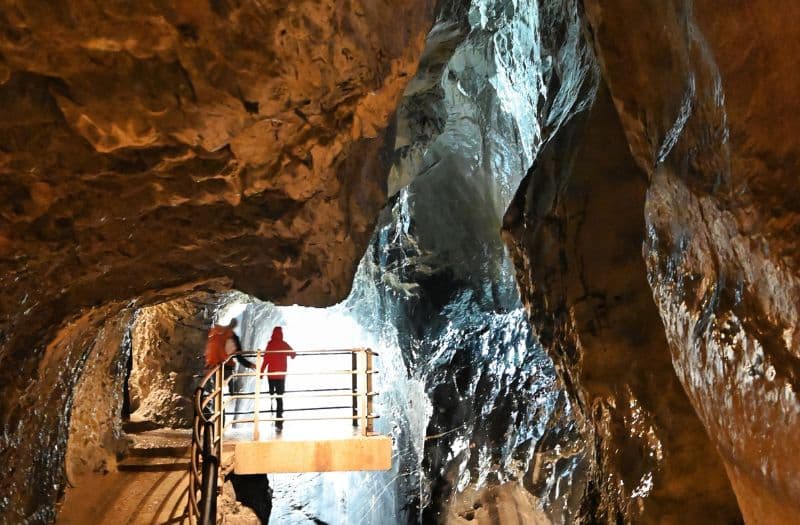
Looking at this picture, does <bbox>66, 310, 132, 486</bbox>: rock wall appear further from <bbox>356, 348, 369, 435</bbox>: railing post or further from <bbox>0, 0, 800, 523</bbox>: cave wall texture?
<bbox>356, 348, 369, 435</bbox>: railing post

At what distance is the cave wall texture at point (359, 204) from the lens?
12.3ft

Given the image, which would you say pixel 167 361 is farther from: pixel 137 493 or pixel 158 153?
pixel 158 153

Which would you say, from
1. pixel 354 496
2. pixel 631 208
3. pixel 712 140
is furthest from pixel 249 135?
pixel 354 496

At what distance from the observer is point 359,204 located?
7559 millimetres

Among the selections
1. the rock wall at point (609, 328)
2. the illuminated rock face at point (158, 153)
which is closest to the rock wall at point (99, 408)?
the illuminated rock face at point (158, 153)

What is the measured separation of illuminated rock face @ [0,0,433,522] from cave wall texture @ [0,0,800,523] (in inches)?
0.6

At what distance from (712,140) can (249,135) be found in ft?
9.87

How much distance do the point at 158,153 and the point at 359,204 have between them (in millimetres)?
3217

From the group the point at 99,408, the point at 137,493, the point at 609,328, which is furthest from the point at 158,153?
the point at 609,328

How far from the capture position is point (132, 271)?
6031 mm

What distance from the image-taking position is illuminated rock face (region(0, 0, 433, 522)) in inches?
154

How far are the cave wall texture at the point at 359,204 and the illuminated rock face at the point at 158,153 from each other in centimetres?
2

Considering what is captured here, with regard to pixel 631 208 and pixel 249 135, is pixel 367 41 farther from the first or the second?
pixel 631 208

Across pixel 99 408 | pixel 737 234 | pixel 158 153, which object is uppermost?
pixel 158 153
